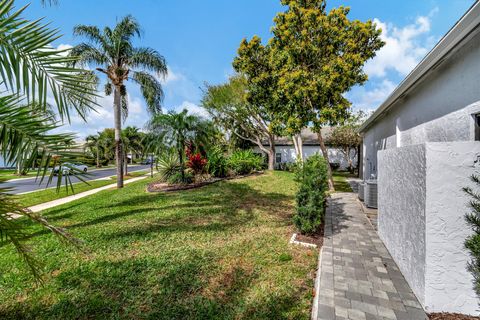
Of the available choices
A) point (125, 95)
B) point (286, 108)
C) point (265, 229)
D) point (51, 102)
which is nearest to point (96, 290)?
point (51, 102)

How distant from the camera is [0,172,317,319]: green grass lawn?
315cm

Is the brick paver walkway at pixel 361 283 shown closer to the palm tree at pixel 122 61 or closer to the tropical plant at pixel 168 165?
the tropical plant at pixel 168 165

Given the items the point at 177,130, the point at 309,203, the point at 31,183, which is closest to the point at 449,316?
the point at 309,203

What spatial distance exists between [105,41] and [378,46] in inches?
558

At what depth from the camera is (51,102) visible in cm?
200

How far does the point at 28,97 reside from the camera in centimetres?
183

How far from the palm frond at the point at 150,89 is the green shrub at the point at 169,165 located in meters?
2.75

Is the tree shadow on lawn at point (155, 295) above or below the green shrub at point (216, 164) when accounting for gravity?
below

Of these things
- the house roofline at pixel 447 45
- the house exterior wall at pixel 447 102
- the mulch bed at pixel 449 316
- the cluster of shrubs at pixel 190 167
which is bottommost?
the mulch bed at pixel 449 316

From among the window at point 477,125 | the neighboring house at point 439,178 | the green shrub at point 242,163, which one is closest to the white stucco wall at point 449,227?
the neighboring house at point 439,178

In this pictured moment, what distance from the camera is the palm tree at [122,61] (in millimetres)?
12703

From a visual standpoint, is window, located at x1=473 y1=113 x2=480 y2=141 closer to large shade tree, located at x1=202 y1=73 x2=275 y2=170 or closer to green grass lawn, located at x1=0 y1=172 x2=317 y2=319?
green grass lawn, located at x1=0 y1=172 x2=317 y2=319

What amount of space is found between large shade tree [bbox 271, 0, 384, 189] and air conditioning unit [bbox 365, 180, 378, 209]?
3.85 meters

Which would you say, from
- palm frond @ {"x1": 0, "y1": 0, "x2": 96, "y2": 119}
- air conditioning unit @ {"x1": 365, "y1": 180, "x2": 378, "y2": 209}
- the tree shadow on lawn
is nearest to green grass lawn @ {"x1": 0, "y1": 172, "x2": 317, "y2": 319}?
the tree shadow on lawn
